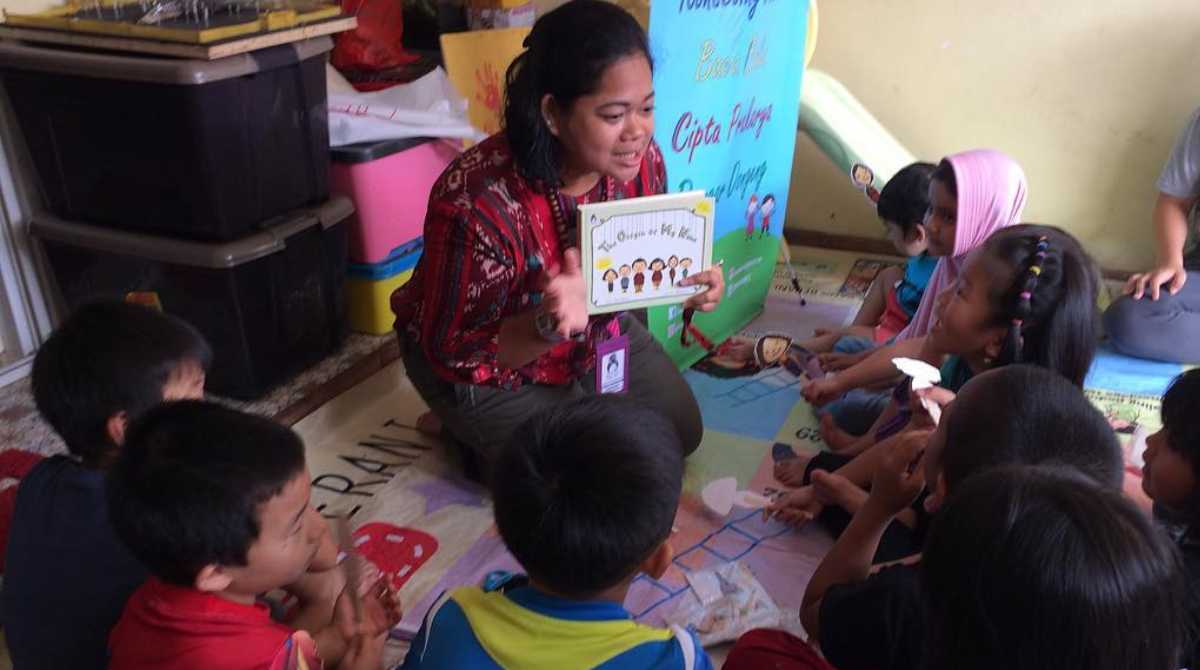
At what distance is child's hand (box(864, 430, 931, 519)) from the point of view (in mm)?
1169

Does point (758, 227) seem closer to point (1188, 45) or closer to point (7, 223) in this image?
point (1188, 45)

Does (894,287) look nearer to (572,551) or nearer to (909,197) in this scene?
(909,197)

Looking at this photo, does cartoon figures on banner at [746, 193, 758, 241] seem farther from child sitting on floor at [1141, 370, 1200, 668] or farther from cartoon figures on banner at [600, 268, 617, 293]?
child sitting on floor at [1141, 370, 1200, 668]

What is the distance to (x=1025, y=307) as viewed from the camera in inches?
57.9

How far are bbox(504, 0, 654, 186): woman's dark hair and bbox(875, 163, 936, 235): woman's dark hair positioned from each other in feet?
3.04

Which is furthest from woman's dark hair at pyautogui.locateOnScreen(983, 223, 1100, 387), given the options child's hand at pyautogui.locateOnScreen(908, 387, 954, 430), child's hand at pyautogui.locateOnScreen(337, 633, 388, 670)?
child's hand at pyautogui.locateOnScreen(337, 633, 388, 670)

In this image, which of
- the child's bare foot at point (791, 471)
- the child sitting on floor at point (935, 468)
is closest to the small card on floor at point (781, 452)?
the child's bare foot at point (791, 471)

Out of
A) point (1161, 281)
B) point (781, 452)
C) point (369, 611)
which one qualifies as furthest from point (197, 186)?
point (1161, 281)

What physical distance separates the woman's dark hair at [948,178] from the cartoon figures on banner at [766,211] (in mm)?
542

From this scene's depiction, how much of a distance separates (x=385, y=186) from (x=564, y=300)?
101 centimetres

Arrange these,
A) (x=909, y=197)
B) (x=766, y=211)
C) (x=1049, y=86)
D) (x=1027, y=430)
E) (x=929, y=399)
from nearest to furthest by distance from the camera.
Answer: (x=1027, y=430)
(x=929, y=399)
(x=909, y=197)
(x=766, y=211)
(x=1049, y=86)

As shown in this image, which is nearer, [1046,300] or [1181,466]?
[1181,466]

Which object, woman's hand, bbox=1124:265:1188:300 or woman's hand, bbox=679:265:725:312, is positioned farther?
woman's hand, bbox=1124:265:1188:300

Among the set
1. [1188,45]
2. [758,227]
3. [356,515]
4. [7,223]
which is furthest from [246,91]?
[1188,45]
